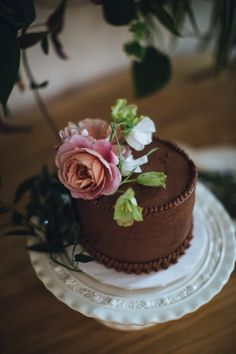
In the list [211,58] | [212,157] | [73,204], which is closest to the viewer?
[73,204]

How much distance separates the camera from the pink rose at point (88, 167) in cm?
50

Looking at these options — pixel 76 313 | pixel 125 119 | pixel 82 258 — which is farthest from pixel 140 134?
pixel 76 313

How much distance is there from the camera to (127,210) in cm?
49

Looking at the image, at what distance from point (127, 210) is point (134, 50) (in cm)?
39

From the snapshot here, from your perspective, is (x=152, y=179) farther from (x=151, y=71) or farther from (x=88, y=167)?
(x=151, y=71)

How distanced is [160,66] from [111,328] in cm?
50

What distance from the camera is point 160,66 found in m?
0.83

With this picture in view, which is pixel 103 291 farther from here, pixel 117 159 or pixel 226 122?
pixel 226 122

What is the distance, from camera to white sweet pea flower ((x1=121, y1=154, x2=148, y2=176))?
0.54m

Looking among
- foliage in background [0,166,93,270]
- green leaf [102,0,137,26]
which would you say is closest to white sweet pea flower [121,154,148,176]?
foliage in background [0,166,93,270]

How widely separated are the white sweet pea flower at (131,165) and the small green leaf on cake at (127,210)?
0.06 metres

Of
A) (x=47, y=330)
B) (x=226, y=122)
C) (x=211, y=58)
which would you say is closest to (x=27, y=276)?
(x=47, y=330)

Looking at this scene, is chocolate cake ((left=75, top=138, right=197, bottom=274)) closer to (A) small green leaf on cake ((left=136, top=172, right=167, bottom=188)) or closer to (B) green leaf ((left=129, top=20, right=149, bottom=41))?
(A) small green leaf on cake ((left=136, top=172, right=167, bottom=188))

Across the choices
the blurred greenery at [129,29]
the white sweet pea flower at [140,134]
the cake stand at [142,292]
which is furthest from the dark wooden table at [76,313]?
the white sweet pea flower at [140,134]
